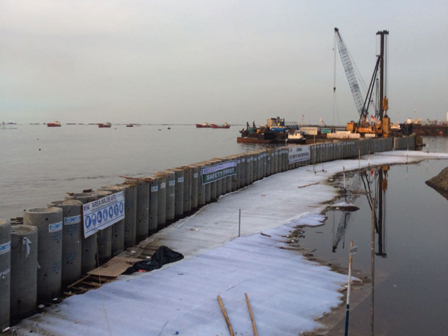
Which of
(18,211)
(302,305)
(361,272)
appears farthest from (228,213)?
(18,211)

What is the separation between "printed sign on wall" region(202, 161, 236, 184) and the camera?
21.9 m

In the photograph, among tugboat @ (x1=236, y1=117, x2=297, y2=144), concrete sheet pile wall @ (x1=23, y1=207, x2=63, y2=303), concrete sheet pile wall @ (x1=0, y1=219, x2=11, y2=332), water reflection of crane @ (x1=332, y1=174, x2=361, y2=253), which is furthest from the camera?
tugboat @ (x1=236, y1=117, x2=297, y2=144)

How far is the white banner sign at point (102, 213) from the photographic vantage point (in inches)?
458

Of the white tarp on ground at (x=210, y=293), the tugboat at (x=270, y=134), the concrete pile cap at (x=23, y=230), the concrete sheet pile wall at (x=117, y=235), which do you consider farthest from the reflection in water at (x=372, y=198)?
the tugboat at (x=270, y=134)

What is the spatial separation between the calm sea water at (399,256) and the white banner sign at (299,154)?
11.5 meters

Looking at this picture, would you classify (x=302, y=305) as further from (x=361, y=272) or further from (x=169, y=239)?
(x=169, y=239)

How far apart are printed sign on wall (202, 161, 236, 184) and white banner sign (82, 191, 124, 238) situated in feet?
27.3

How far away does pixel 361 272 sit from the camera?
41.5ft

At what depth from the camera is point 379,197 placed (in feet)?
86.7

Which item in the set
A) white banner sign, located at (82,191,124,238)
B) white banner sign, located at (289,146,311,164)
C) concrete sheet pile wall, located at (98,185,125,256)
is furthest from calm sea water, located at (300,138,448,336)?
white banner sign, located at (289,146,311,164)

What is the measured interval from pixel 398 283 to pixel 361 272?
108 centimetres

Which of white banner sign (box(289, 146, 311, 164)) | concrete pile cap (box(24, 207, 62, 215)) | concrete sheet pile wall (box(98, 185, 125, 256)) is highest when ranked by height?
white banner sign (box(289, 146, 311, 164))

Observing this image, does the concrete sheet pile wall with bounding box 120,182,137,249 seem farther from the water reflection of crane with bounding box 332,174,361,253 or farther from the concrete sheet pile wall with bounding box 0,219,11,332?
the water reflection of crane with bounding box 332,174,361,253

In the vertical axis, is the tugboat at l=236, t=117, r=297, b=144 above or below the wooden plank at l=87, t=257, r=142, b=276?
above
